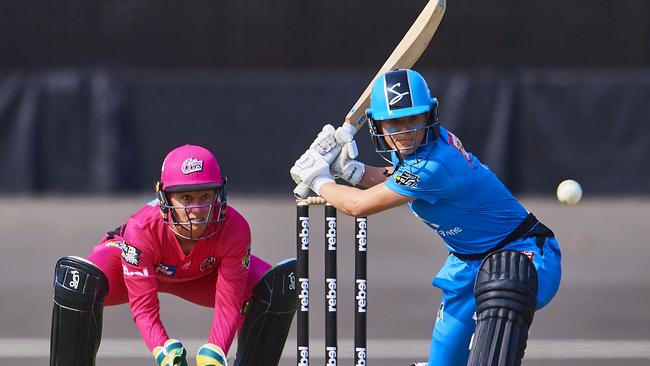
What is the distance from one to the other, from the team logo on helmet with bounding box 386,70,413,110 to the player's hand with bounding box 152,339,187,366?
1.27 m

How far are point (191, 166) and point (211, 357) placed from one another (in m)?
0.79

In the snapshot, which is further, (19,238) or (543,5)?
(543,5)

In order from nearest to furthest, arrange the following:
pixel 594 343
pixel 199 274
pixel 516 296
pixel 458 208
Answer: pixel 516 296
pixel 458 208
pixel 199 274
pixel 594 343

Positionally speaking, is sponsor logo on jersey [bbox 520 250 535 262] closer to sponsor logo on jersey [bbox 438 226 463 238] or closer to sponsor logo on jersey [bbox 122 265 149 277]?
sponsor logo on jersey [bbox 438 226 463 238]

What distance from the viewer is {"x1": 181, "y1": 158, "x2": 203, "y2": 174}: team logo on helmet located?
505 centimetres

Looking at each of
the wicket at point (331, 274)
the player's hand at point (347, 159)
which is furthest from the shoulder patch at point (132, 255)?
the player's hand at point (347, 159)

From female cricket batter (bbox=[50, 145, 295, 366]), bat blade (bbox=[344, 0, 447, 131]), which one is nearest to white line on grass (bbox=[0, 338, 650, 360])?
female cricket batter (bbox=[50, 145, 295, 366])

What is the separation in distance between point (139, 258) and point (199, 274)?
1.30ft

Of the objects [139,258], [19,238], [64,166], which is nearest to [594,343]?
[139,258]

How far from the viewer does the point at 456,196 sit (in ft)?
16.1

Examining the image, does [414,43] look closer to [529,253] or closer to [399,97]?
[399,97]

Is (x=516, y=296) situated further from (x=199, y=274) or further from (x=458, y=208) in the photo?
(x=199, y=274)

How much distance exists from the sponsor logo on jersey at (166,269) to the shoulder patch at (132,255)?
0.59 feet

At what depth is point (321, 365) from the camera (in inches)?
259
